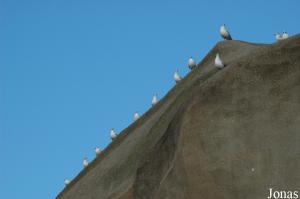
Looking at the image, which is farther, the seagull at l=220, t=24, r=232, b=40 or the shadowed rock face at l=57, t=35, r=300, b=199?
the seagull at l=220, t=24, r=232, b=40

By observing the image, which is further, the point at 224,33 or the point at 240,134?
the point at 224,33

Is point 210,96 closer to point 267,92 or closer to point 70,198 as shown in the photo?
point 267,92

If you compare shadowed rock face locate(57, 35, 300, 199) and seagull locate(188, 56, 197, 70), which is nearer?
shadowed rock face locate(57, 35, 300, 199)

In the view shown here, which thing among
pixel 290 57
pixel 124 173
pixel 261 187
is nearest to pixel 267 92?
pixel 290 57

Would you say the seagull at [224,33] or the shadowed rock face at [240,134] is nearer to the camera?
the shadowed rock face at [240,134]

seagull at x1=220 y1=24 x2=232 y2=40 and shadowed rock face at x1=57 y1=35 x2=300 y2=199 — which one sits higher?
seagull at x1=220 y1=24 x2=232 y2=40

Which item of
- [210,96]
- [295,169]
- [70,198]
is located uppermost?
[70,198]

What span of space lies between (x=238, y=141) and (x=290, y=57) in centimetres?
377

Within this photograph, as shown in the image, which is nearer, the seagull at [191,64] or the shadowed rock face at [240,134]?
the shadowed rock face at [240,134]

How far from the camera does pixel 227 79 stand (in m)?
30.3

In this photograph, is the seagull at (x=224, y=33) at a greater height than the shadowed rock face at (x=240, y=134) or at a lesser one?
greater

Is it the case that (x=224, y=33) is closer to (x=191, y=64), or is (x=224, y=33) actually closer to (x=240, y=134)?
(x=191, y=64)

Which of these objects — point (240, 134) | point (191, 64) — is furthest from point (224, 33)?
point (240, 134)

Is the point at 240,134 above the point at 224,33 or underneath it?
underneath
